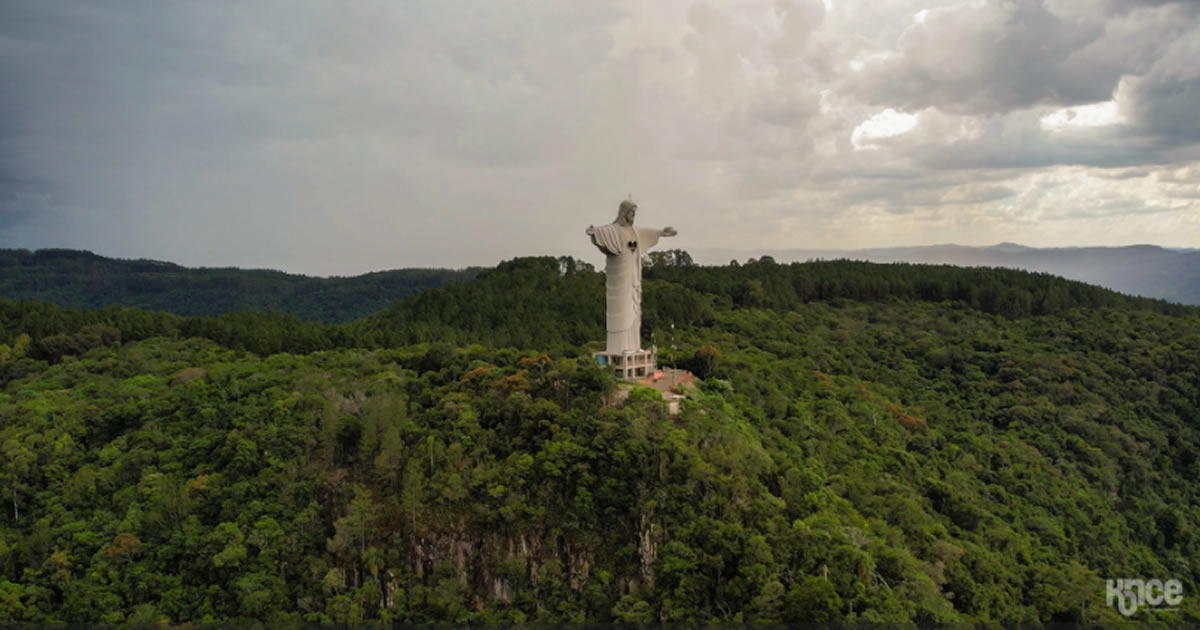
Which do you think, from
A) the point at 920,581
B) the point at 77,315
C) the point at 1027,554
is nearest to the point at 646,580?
the point at 920,581

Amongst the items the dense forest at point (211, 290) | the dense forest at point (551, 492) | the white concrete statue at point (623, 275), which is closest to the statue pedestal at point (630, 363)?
the white concrete statue at point (623, 275)

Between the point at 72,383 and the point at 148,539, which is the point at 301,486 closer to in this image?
the point at 148,539

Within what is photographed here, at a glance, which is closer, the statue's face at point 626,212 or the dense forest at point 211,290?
the statue's face at point 626,212
